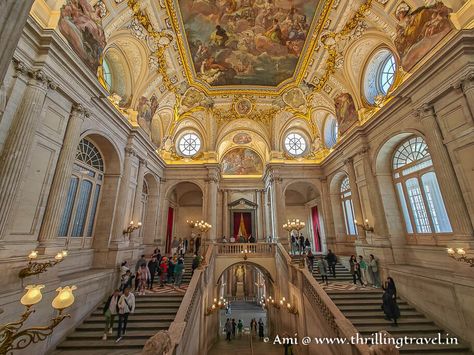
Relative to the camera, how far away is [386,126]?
9.29m

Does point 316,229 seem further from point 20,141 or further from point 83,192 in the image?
point 20,141

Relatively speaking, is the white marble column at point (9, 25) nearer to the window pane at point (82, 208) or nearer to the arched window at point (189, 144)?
the window pane at point (82, 208)

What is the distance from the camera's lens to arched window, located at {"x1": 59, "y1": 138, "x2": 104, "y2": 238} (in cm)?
783

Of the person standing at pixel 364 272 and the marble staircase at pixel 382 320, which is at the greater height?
the person standing at pixel 364 272

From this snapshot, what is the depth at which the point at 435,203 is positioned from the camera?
8.02 metres

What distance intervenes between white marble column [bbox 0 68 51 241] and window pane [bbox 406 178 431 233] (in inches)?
508

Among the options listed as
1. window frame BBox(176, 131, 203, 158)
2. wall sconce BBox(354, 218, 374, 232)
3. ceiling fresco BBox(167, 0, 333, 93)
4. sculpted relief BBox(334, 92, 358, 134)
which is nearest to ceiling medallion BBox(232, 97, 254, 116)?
ceiling fresco BBox(167, 0, 333, 93)

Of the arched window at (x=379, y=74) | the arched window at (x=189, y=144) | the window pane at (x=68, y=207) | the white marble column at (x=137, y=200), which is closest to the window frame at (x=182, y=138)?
the arched window at (x=189, y=144)

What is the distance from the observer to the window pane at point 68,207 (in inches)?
296

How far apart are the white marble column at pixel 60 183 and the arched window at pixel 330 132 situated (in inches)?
547

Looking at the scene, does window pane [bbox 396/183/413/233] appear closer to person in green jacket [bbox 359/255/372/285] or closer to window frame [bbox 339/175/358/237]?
person in green jacket [bbox 359/255/372/285]

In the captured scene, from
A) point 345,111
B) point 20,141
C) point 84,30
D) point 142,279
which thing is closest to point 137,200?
point 142,279

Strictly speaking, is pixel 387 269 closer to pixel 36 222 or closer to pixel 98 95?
pixel 36 222

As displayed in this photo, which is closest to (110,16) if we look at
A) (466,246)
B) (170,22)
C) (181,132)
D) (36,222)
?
(170,22)
